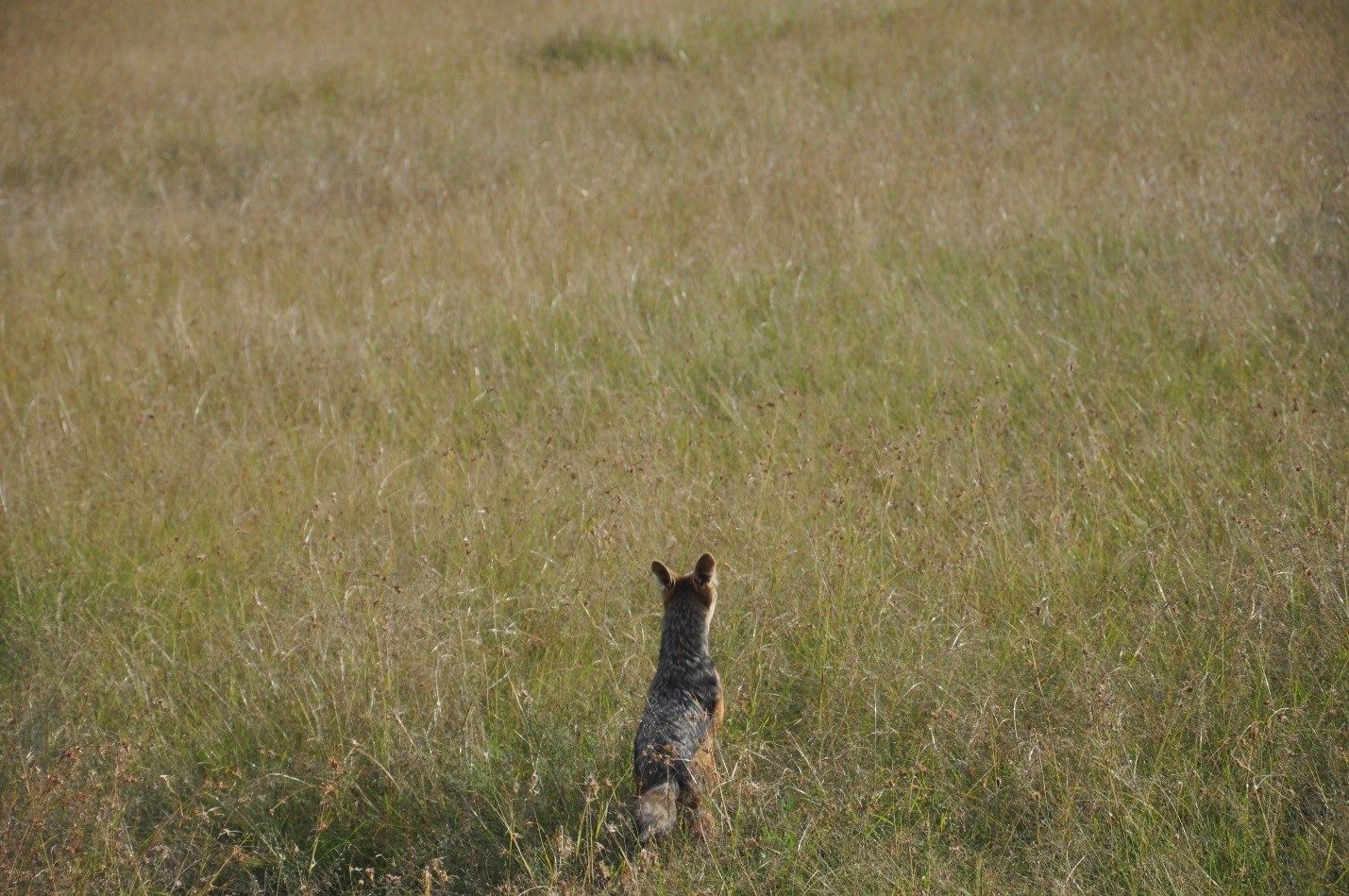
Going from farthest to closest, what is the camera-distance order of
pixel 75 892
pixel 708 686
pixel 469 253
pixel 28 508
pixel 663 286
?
1. pixel 469 253
2. pixel 663 286
3. pixel 28 508
4. pixel 708 686
5. pixel 75 892

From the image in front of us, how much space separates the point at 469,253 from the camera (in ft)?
22.7

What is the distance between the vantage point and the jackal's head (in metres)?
2.90

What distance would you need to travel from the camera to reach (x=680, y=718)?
269 centimetres

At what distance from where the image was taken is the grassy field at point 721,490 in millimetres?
2779

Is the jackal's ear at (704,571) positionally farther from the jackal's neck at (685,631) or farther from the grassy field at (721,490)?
the grassy field at (721,490)

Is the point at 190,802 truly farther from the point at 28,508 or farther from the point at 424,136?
the point at 424,136

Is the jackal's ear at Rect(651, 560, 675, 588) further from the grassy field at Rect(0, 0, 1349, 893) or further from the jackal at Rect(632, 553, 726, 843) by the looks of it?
the grassy field at Rect(0, 0, 1349, 893)

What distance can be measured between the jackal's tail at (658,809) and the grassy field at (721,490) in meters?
0.10

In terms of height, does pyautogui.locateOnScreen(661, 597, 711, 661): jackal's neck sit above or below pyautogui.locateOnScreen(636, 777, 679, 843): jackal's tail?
above

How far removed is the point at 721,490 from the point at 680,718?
5.20ft

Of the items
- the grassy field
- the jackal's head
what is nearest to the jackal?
the jackal's head

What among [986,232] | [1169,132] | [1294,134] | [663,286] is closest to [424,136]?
[663,286]

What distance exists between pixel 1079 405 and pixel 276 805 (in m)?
3.08

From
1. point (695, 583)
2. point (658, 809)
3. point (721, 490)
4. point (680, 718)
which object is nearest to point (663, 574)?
point (695, 583)
